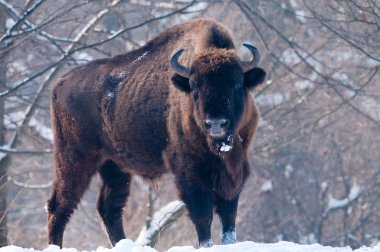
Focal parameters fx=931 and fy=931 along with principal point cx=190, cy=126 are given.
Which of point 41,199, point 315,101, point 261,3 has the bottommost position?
point 41,199

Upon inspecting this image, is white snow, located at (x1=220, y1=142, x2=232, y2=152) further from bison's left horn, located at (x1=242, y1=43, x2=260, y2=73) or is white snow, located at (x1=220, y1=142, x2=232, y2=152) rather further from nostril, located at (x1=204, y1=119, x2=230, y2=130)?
bison's left horn, located at (x1=242, y1=43, x2=260, y2=73)

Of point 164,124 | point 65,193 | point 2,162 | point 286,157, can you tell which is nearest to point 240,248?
point 164,124

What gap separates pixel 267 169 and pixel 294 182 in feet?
4.94

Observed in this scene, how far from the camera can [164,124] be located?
10.1 m

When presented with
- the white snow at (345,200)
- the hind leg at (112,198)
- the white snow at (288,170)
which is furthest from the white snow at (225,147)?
the white snow at (288,170)

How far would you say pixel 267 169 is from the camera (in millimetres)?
24688

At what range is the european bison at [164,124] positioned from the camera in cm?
934

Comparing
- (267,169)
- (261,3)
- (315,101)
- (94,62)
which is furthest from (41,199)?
(94,62)

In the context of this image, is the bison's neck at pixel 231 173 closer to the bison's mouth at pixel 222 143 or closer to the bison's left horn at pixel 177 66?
the bison's mouth at pixel 222 143

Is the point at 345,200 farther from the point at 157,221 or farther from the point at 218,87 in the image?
the point at 218,87

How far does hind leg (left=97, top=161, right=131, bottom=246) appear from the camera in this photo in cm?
1125

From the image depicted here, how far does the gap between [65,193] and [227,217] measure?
2372mm

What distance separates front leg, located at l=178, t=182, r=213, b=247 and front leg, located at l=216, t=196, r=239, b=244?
0.53 ft

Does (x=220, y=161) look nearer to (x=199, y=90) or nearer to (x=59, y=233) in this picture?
(x=199, y=90)
